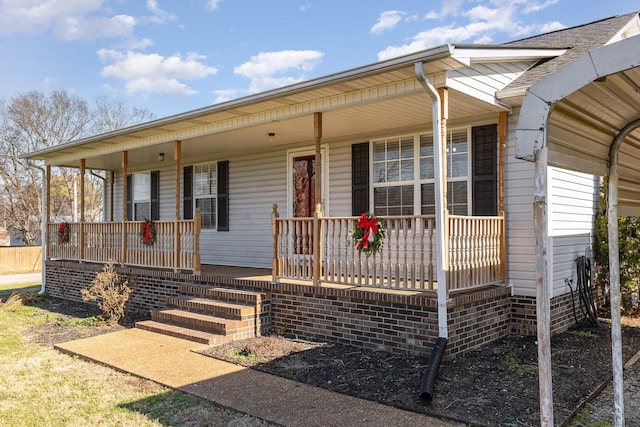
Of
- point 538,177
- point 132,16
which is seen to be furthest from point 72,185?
point 538,177

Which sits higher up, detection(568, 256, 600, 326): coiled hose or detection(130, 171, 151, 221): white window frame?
detection(130, 171, 151, 221): white window frame

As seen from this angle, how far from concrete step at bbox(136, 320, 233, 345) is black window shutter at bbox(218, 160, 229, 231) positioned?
3654 mm

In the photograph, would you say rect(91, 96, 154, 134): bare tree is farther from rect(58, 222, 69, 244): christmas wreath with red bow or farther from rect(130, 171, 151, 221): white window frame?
rect(58, 222, 69, 244): christmas wreath with red bow

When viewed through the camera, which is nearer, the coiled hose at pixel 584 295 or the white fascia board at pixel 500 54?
the white fascia board at pixel 500 54

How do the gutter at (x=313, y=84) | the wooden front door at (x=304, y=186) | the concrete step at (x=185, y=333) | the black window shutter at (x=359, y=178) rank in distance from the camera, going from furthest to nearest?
the wooden front door at (x=304, y=186)
the black window shutter at (x=359, y=178)
the concrete step at (x=185, y=333)
the gutter at (x=313, y=84)

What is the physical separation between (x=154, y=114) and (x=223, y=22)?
1664cm

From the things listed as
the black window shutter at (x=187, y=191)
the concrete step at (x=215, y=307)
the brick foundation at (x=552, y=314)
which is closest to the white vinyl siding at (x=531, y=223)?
the brick foundation at (x=552, y=314)

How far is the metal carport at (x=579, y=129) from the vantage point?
245 centimetres

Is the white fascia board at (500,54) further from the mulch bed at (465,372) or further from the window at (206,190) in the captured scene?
the window at (206,190)

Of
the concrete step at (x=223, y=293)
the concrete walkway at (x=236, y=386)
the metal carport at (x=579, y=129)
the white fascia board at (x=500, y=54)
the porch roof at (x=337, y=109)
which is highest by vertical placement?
the white fascia board at (x=500, y=54)

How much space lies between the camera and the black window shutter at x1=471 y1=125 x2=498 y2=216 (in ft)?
22.3

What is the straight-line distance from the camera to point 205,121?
8148 millimetres

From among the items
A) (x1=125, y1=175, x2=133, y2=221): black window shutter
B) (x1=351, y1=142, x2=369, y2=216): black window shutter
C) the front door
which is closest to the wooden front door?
the front door

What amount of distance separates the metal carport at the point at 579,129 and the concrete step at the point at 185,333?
444cm
